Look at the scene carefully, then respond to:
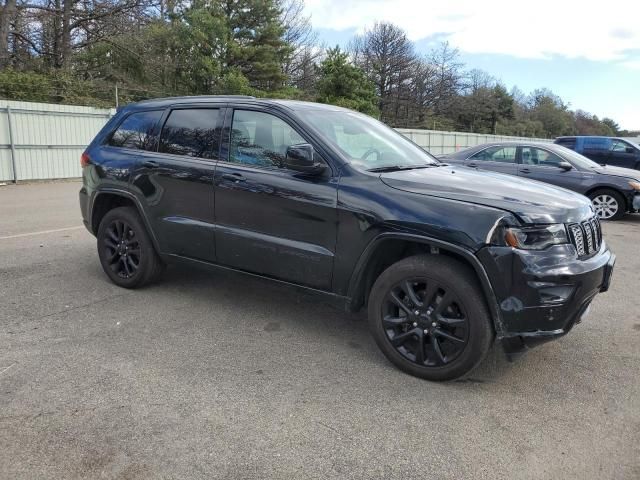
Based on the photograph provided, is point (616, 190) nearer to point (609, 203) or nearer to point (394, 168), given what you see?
point (609, 203)

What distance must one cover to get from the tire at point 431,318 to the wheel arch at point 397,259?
64 mm

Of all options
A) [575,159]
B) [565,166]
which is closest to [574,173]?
[565,166]

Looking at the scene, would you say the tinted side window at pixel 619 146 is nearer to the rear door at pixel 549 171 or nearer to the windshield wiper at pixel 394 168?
the rear door at pixel 549 171

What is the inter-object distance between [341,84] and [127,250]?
26846 mm

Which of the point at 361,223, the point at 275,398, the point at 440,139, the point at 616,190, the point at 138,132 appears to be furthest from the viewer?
the point at 440,139

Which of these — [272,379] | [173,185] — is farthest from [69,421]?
[173,185]

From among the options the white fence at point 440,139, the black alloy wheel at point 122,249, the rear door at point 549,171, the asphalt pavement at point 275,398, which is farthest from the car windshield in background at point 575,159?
the white fence at point 440,139

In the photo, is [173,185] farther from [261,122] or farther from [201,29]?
[201,29]

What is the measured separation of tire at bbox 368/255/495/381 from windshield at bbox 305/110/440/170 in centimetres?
87

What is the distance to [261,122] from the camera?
13.5ft

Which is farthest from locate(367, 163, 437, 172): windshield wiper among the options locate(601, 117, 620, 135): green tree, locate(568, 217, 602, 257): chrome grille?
locate(601, 117, 620, 135): green tree

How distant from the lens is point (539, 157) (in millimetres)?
10281

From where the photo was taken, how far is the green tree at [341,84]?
1170 inches

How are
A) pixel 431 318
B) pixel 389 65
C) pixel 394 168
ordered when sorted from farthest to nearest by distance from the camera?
pixel 389 65
pixel 394 168
pixel 431 318
